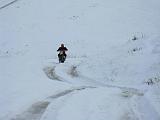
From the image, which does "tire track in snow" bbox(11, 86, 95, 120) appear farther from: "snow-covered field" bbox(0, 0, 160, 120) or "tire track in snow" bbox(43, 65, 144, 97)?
"tire track in snow" bbox(43, 65, 144, 97)

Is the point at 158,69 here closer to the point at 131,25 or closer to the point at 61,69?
the point at 61,69

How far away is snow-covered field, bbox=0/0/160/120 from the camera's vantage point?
10695mm

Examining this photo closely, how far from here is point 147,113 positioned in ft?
32.6

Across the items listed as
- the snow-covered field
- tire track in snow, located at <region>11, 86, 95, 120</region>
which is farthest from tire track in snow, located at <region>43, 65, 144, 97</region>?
tire track in snow, located at <region>11, 86, 95, 120</region>

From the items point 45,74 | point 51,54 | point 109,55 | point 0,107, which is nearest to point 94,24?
point 51,54

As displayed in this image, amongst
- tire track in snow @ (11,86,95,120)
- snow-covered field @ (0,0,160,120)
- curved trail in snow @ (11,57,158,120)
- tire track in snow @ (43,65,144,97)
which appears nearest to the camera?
curved trail in snow @ (11,57,158,120)

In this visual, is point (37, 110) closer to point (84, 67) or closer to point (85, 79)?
point (85, 79)

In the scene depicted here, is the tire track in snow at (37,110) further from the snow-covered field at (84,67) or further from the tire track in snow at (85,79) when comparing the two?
the tire track in snow at (85,79)

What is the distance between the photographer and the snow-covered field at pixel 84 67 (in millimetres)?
10695

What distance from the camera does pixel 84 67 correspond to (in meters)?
19.3

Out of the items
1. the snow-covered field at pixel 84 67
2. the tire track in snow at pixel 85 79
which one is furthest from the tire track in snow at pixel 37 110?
the tire track in snow at pixel 85 79

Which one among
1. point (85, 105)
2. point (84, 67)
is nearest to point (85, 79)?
point (84, 67)

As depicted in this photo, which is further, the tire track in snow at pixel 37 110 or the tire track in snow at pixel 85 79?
the tire track in snow at pixel 85 79

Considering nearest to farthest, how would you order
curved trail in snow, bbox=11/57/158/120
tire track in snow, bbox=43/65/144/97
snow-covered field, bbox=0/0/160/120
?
curved trail in snow, bbox=11/57/158/120 < snow-covered field, bbox=0/0/160/120 < tire track in snow, bbox=43/65/144/97
